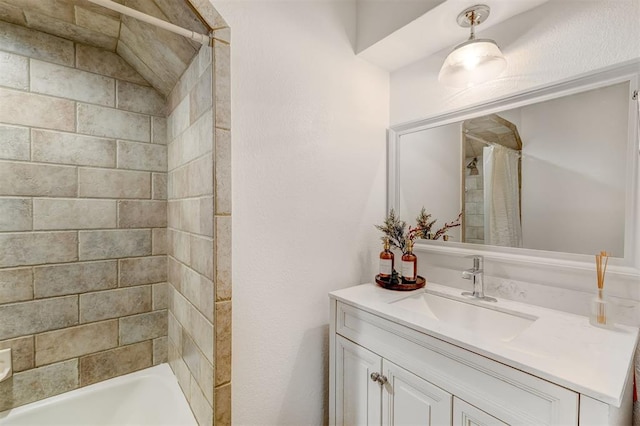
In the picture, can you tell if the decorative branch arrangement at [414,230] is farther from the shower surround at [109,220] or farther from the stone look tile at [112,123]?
the stone look tile at [112,123]

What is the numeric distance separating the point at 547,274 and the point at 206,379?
4.51 feet

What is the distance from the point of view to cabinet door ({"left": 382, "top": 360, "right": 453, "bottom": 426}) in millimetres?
902

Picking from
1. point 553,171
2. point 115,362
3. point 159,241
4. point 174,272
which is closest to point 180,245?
point 174,272

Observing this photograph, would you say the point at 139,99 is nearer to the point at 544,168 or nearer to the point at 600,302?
the point at 544,168

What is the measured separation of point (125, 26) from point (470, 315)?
74.6 inches

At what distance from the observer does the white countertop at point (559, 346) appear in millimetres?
648

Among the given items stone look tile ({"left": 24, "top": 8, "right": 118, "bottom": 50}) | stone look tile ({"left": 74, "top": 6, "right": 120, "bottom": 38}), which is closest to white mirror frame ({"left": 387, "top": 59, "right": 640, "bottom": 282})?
stone look tile ({"left": 74, "top": 6, "right": 120, "bottom": 38})

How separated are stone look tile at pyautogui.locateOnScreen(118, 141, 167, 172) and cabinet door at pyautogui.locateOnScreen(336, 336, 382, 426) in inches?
52.0

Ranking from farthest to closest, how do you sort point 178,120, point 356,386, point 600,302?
1. point 178,120
2. point 356,386
3. point 600,302

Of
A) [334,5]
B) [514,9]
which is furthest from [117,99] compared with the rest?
[514,9]

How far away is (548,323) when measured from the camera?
98cm

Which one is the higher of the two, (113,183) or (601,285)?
(113,183)

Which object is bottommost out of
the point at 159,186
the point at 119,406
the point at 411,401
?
the point at 119,406

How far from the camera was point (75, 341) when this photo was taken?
1.37 metres
